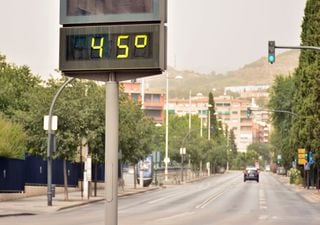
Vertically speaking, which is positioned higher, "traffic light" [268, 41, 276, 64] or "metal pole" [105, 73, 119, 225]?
"traffic light" [268, 41, 276, 64]

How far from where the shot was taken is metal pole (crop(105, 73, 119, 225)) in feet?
40.0

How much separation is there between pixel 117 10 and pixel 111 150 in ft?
7.02

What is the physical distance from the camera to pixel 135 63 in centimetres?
1204

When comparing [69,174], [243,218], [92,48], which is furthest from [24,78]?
[92,48]

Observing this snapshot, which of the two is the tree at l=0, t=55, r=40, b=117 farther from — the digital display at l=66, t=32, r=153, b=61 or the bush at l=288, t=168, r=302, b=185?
the digital display at l=66, t=32, r=153, b=61

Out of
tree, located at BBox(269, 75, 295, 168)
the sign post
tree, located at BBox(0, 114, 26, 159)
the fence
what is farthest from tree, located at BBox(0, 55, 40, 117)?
the sign post

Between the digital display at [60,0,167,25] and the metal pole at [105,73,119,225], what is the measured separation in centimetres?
108

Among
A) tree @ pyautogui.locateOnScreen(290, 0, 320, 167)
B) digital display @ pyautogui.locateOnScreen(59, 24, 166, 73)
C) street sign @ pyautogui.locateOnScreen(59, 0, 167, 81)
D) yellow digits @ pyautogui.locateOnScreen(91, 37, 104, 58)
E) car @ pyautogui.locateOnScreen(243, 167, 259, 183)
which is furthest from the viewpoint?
car @ pyautogui.locateOnScreen(243, 167, 259, 183)

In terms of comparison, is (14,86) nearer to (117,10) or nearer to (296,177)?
(296,177)

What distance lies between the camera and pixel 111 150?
1220cm

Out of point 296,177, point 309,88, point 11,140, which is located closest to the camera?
point 11,140

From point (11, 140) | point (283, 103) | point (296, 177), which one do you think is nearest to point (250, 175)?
point (283, 103)

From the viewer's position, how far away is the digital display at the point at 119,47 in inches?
472

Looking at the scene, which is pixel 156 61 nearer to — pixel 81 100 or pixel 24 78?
pixel 81 100
